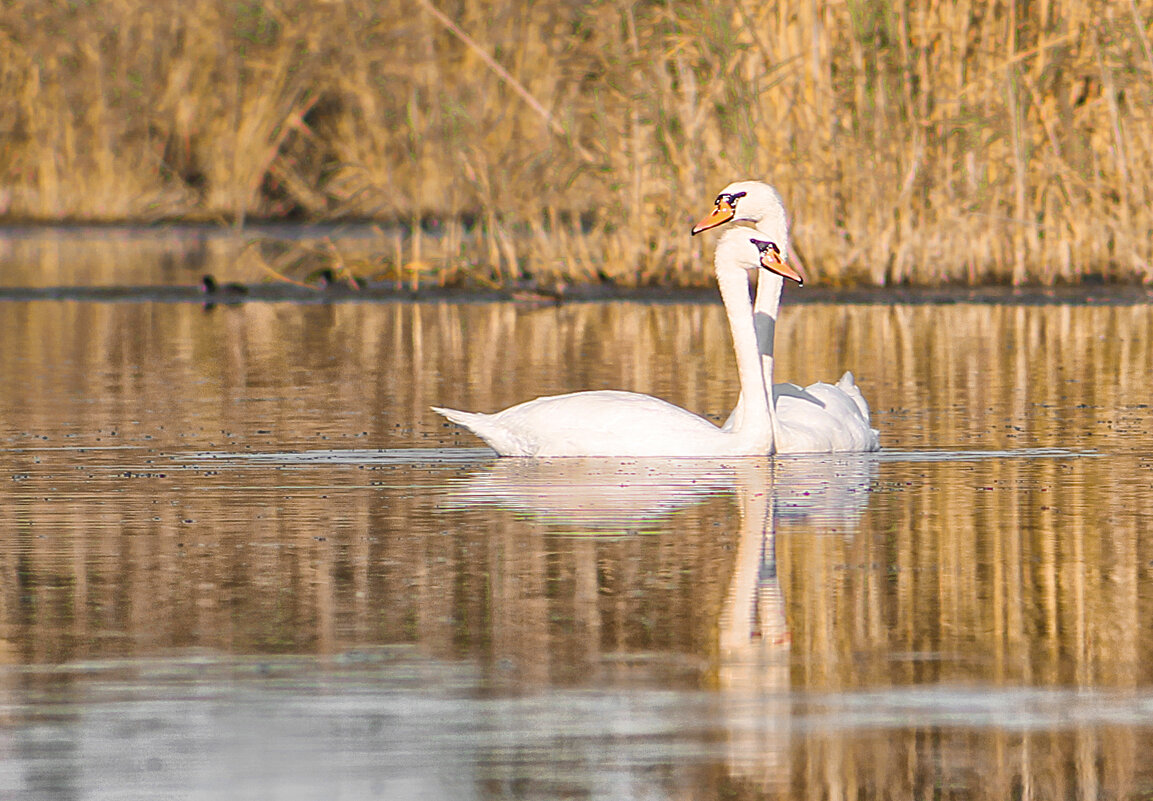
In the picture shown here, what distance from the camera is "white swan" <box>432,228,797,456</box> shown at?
11188 mm

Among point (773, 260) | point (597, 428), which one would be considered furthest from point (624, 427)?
point (773, 260)

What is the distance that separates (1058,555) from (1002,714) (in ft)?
8.13

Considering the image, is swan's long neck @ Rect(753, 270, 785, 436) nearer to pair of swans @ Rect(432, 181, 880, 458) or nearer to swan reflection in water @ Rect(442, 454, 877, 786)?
pair of swans @ Rect(432, 181, 880, 458)

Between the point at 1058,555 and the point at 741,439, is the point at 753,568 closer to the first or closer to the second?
the point at 1058,555

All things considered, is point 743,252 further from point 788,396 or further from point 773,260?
point 788,396

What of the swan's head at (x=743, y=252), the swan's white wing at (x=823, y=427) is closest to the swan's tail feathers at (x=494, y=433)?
the swan's white wing at (x=823, y=427)

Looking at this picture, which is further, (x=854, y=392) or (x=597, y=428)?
(x=854, y=392)

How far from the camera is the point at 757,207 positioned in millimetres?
13008

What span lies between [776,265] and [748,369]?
65 centimetres

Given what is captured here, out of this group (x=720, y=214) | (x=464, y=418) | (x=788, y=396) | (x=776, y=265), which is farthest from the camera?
(x=720, y=214)

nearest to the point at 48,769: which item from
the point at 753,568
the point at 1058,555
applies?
the point at 753,568

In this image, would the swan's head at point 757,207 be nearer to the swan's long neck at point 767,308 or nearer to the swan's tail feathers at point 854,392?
the swan's long neck at point 767,308

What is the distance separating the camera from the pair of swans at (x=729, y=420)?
36.8 ft

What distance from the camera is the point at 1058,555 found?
8.44 meters
